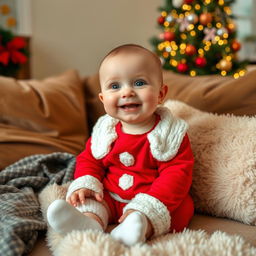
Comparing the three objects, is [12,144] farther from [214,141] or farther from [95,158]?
[214,141]

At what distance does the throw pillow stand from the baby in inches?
2.6

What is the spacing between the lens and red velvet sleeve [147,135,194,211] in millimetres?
860

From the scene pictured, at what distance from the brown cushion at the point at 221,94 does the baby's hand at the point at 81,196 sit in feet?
1.92

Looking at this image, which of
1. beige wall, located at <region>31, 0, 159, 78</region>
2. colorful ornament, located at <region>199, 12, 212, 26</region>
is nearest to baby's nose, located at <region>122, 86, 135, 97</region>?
colorful ornament, located at <region>199, 12, 212, 26</region>

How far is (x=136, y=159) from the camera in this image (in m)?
0.95

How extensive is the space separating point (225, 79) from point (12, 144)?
830 mm

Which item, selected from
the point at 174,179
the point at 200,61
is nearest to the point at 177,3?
the point at 200,61

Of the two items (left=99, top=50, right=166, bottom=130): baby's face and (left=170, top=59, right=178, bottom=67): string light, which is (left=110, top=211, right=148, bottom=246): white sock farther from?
(left=170, top=59, right=178, bottom=67): string light

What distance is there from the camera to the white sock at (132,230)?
2.39ft

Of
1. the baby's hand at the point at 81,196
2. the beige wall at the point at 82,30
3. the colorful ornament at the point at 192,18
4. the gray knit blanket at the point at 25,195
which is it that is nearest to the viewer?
the gray knit blanket at the point at 25,195

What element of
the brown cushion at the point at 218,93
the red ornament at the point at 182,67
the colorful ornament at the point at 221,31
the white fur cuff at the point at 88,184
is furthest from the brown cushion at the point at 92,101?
the colorful ornament at the point at 221,31

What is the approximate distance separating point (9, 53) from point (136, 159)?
1.38 metres

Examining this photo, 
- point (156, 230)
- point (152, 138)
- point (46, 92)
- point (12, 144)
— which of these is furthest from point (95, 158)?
point (46, 92)

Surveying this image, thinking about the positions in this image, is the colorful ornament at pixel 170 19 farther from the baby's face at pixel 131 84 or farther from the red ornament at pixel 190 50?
the baby's face at pixel 131 84
